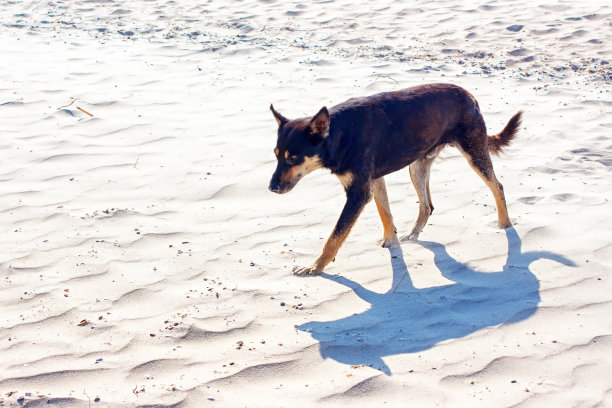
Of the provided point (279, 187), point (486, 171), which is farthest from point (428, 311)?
point (486, 171)

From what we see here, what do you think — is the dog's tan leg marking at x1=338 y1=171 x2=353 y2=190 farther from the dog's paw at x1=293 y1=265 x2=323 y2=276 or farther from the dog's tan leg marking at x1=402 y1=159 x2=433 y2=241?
the dog's tan leg marking at x1=402 y1=159 x2=433 y2=241

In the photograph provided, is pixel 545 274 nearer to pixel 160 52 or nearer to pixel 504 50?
pixel 504 50

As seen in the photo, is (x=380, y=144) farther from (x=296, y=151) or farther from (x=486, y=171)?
(x=486, y=171)

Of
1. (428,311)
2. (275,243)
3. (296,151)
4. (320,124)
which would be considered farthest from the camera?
(275,243)

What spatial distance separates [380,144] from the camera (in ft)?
17.2

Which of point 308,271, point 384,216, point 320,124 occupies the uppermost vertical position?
point 320,124

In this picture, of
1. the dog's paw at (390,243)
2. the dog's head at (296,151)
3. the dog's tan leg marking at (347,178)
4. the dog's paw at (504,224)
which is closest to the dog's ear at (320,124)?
the dog's head at (296,151)

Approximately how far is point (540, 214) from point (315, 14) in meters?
7.70

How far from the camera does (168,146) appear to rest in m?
7.23

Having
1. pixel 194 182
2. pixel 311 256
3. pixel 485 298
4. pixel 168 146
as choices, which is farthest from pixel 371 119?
pixel 168 146

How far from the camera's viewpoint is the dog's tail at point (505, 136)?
5922 millimetres

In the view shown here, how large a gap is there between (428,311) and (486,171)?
1664 millimetres

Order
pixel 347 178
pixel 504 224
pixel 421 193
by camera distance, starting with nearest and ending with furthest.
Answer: pixel 347 178 < pixel 504 224 < pixel 421 193

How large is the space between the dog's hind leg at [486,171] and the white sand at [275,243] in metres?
0.13
